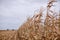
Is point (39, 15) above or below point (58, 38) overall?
above

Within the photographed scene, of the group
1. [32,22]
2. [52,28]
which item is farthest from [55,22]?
[32,22]

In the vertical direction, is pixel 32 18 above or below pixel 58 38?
above

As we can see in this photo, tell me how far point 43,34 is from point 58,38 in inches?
3.3

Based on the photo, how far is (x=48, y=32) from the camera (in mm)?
958

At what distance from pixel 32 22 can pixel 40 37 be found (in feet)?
0.35

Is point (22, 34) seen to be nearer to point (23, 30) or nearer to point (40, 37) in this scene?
point (23, 30)

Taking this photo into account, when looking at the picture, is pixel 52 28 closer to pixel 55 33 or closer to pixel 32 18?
pixel 55 33

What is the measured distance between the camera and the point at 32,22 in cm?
102

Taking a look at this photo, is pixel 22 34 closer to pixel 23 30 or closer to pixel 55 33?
pixel 23 30

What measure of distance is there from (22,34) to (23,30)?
0.02 m

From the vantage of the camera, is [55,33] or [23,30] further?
[23,30]

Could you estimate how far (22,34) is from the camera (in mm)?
1052

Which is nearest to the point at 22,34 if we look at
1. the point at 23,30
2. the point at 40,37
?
the point at 23,30

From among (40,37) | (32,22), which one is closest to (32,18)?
(32,22)
